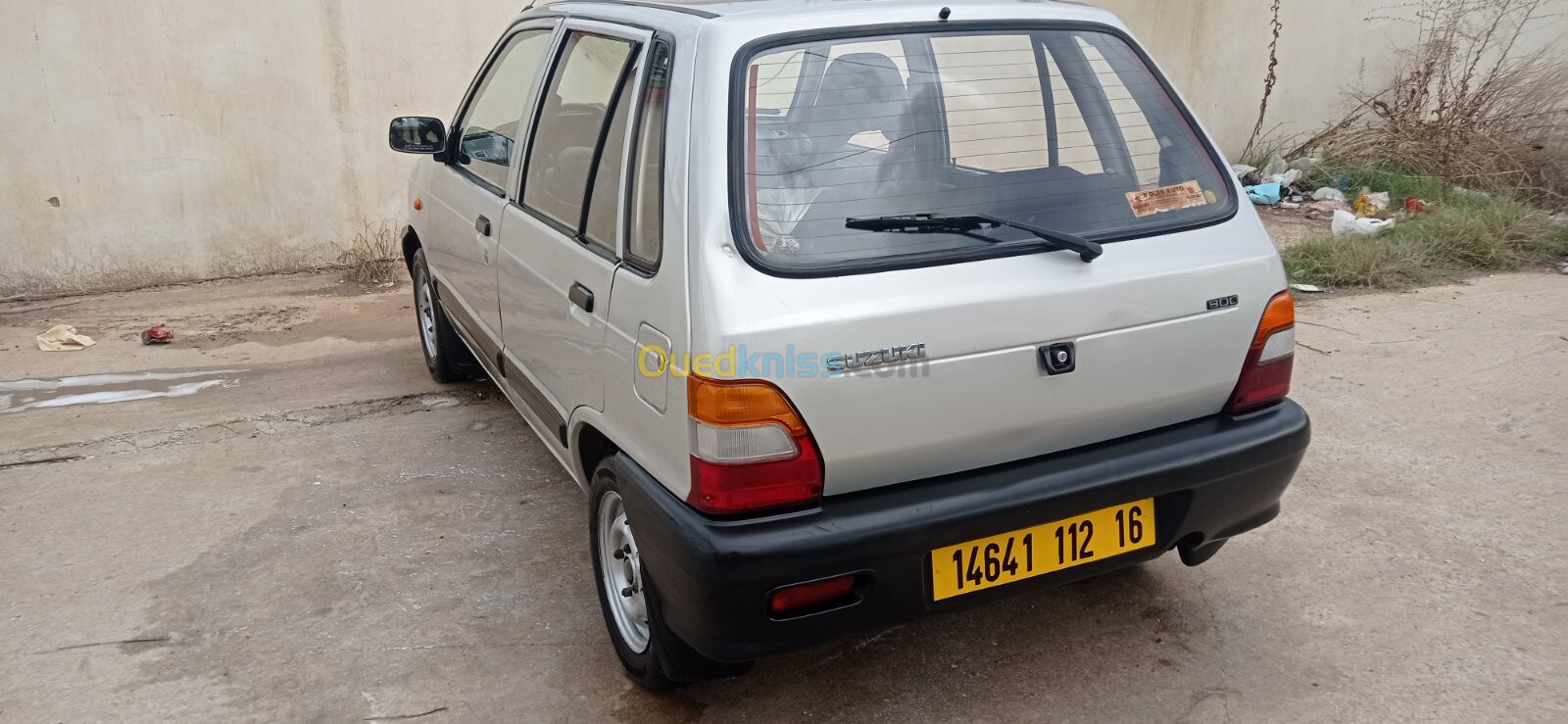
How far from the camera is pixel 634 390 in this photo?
2484 mm

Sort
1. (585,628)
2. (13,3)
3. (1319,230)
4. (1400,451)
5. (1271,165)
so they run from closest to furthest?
(585,628), (1400,451), (13,3), (1319,230), (1271,165)

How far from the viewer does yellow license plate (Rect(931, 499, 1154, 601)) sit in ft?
7.75

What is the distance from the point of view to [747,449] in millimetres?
2209

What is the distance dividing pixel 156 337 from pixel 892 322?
454 centimetres

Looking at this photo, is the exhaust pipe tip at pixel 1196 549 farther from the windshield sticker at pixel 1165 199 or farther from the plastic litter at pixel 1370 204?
the plastic litter at pixel 1370 204

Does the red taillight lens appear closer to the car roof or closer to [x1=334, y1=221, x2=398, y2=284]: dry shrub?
the car roof

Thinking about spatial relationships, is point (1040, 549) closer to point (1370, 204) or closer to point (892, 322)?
point (892, 322)

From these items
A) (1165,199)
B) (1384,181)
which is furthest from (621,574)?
(1384,181)

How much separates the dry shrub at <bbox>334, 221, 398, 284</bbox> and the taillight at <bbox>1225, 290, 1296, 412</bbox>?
16.7 ft

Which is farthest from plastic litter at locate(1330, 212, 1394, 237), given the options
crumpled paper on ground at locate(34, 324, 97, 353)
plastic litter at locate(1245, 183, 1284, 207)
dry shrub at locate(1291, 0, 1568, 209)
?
crumpled paper on ground at locate(34, 324, 97, 353)

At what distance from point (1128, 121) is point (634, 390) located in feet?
4.57

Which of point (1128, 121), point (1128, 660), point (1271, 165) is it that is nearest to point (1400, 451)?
point (1128, 660)

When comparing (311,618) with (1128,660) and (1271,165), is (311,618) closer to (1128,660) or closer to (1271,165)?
(1128,660)

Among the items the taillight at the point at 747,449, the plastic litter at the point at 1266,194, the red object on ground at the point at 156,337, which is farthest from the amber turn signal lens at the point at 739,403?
the plastic litter at the point at 1266,194
